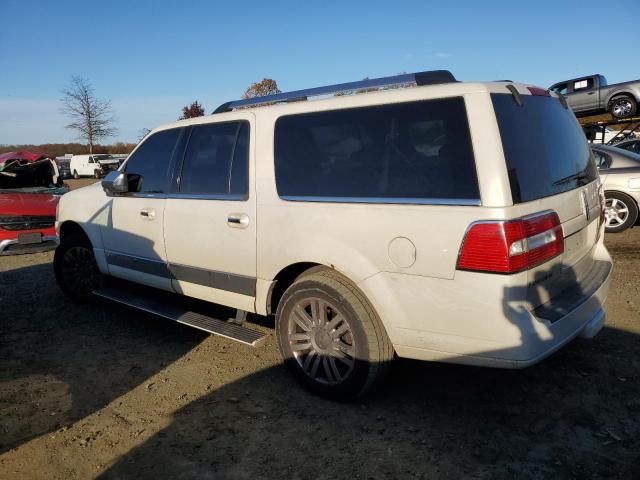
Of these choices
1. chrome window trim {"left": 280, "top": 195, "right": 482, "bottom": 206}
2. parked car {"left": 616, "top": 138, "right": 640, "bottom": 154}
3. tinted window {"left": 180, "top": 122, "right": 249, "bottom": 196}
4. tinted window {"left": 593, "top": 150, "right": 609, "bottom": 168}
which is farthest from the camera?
parked car {"left": 616, "top": 138, "right": 640, "bottom": 154}

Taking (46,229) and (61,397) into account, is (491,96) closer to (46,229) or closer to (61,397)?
(61,397)

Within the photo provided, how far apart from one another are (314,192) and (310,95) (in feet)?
2.38

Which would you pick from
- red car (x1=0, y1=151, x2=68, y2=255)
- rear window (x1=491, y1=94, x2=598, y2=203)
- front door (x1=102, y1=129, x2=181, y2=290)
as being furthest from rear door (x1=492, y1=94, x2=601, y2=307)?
red car (x1=0, y1=151, x2=68, y2=255)

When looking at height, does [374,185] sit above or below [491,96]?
below

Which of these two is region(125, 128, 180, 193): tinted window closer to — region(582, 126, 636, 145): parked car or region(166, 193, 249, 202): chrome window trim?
region(166, 193, 249, 202): chrome window trim

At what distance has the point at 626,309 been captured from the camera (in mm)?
4523

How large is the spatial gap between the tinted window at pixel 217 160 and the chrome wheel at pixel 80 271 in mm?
1883

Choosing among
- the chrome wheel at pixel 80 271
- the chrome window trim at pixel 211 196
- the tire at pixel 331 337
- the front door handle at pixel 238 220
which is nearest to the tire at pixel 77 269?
the chrome wheel at pixel 80 271

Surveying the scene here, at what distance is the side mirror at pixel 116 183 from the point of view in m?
4.34

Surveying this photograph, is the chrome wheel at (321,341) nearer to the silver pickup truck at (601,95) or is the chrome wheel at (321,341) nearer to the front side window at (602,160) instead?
the front side window at (602,160)

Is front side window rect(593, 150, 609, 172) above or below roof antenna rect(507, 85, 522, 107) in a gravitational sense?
below

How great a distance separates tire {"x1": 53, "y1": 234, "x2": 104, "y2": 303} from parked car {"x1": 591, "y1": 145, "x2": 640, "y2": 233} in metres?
7.62

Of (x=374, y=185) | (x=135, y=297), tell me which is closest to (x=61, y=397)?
(x=135, y=297)

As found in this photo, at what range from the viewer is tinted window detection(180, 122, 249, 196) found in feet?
11.7
